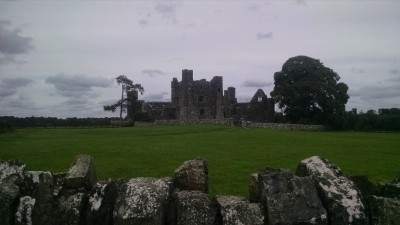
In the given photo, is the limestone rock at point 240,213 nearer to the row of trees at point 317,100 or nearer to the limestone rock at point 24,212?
the limestone rock at point 24,212

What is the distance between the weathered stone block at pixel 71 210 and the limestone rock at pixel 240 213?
1692 mm

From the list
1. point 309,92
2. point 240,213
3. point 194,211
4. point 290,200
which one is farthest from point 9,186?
point 309,92

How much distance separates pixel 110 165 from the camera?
49.1ft

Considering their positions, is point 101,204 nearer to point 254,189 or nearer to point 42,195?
point 42,195

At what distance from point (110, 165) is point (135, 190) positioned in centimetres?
1085

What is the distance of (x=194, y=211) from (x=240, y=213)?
0.56 metres

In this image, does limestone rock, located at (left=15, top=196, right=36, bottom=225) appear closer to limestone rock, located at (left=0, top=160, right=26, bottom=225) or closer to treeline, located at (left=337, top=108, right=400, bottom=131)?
limestone rock, located at (left=0, top=160, right=26, bottom=225)

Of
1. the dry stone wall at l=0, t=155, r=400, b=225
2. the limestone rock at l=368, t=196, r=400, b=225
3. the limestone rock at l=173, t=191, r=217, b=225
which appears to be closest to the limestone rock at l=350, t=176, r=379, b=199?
the dry stone wall at l=0, t=155, r=400, b=225

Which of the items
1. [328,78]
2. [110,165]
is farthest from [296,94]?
[110,165]

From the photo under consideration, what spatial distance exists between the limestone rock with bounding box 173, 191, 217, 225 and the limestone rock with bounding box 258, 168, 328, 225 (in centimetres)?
69

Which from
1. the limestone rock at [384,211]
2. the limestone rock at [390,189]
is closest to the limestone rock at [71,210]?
the limestone rock at [384,211]

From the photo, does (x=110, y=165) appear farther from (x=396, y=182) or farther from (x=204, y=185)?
(x=396, y=182)

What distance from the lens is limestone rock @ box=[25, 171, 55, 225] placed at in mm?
4555

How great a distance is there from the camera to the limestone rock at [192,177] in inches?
203
